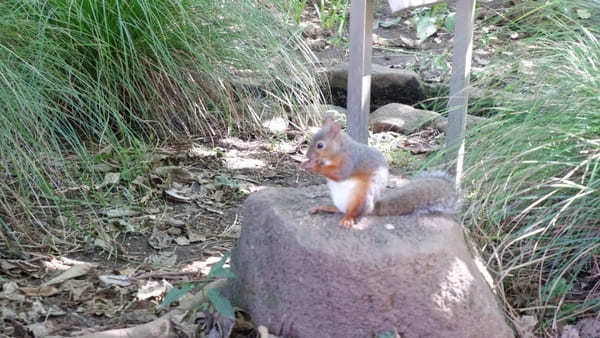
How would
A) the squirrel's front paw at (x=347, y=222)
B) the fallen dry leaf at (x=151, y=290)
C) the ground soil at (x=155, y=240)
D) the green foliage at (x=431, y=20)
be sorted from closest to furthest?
the squirrel's front paw at (x=347, y=222), the ground soil at (x=155, y=240), the fallen dry leaf at (x=151, y=290), the green foliage at (x=431, y=20)

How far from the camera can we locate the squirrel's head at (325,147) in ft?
8.63

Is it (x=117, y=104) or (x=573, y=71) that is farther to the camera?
(x=117, y=104)

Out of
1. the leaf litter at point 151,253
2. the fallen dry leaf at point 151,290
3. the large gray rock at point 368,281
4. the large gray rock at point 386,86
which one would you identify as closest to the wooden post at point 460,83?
the large gray rock at point 368,281

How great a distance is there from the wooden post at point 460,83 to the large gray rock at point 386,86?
7.72ft

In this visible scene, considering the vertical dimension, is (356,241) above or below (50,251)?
above

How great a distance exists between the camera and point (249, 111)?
518 centimetres

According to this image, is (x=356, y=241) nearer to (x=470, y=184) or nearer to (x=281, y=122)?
(x=470, y=184)

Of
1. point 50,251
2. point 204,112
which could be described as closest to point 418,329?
point 50,251

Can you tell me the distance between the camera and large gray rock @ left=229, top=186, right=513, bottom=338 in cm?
259

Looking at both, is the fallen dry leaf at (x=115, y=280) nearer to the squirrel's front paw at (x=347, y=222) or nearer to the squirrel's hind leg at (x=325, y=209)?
the squirrel's hind leg at (x=325, y=209)

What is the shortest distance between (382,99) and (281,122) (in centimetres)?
103

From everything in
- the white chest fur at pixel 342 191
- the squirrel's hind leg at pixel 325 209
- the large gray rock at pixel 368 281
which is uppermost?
the white chest fur at pixel 342 191

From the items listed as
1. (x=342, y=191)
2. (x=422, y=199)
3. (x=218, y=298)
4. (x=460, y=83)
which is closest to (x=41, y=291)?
(x=218, y=298)

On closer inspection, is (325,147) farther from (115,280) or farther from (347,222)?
(115,280)
